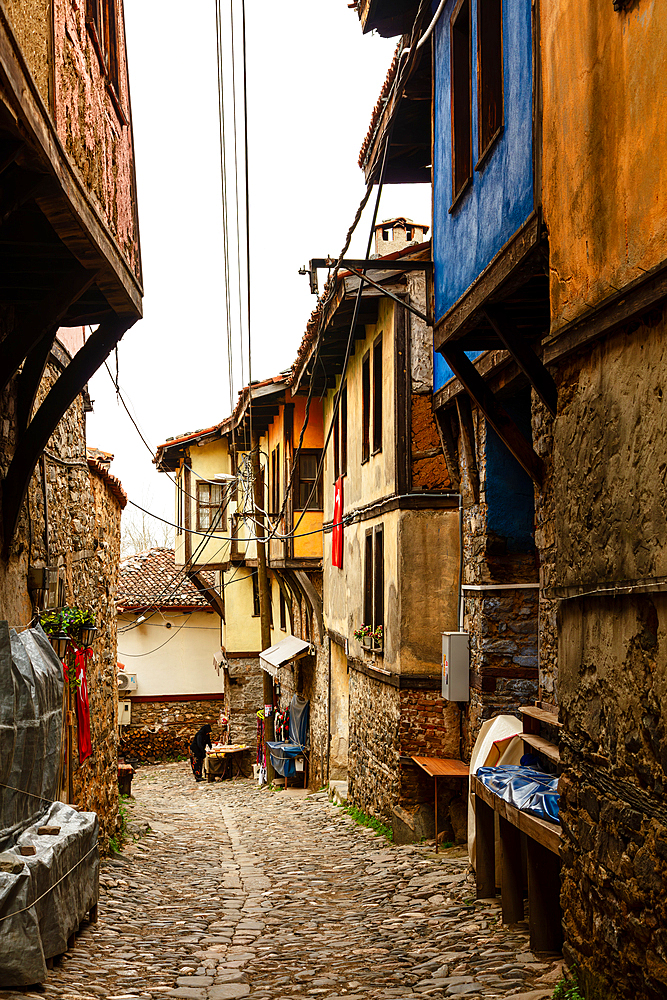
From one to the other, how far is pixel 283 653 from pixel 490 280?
15.6 meters

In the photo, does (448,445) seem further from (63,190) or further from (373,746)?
(63,190)

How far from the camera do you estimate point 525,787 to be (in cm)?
598

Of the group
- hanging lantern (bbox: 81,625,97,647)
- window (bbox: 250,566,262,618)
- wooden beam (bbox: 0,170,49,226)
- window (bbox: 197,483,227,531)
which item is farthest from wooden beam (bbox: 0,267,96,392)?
window (bbox: 197,483,227,531)

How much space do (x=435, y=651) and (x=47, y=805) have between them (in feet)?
16.4

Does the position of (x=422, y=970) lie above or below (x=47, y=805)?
below

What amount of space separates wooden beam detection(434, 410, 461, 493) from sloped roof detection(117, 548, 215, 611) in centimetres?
2154

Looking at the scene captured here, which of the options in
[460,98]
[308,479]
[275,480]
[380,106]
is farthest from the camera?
[275,480]

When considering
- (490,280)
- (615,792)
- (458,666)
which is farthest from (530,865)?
(458,666)

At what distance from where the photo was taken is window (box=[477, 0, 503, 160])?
260 inches

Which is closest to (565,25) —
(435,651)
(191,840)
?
(435,651)

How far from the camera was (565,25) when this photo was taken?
4.71 metres

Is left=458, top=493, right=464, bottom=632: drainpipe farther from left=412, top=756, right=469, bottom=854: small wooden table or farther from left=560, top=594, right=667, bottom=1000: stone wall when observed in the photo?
left=560, top=594, right=667, bottom=1000: stone wall

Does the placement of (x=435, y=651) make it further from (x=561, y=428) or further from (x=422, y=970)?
(x=561, y=428)

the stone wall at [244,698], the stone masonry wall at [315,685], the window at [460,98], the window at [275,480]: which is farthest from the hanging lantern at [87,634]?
the stone wall at [244,698]
